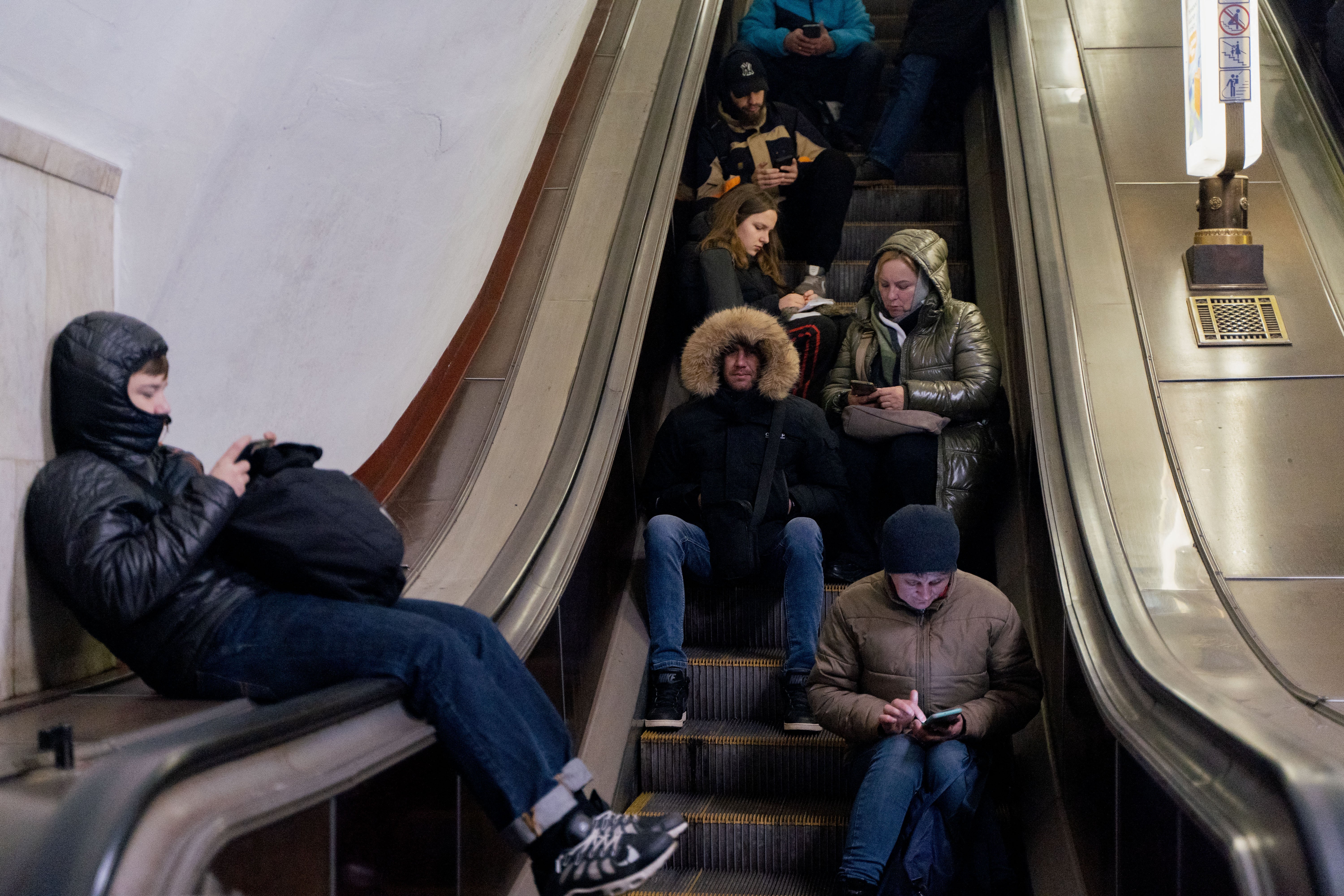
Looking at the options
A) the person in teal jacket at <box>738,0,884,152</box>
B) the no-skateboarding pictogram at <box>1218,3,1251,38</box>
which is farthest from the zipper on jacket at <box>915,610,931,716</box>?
the person in teal jacket at <box>738,0,884,152</box>

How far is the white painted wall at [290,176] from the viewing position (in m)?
2.11

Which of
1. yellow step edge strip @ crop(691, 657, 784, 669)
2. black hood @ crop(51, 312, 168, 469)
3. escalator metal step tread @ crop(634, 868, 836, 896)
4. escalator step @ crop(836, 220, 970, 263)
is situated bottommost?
escalator metal step tread @ crop(634, 868, 836, 896)

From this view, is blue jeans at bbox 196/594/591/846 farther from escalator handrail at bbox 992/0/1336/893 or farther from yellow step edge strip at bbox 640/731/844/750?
yellow step edge strip at bbox 640/731/844/750

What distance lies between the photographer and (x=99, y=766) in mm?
1277

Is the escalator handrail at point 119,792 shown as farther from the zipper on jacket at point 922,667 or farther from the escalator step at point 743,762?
the escalator step at point 743,762

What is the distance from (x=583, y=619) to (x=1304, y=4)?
415cm

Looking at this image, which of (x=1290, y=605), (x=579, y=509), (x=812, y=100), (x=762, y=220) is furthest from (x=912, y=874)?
(x=812, y=100)

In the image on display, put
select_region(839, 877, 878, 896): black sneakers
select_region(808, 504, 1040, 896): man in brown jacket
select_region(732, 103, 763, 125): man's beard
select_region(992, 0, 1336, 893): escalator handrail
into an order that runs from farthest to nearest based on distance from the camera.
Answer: select_region(732, 103, 763, 125): man's beard → select_region(808, 504, 1040, 896): man in brown jacket → select_region(839, 877, 878, 896): black sneakers → select_region(992, 0, 1336, 893): escalator handrail

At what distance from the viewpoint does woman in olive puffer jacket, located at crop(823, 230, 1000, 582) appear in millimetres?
3748

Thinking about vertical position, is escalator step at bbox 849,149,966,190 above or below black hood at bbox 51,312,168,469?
above

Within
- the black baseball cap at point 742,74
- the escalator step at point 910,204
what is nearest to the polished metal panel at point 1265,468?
the escalator step at point 910,204

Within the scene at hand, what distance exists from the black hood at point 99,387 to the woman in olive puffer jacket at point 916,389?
2.33 metres

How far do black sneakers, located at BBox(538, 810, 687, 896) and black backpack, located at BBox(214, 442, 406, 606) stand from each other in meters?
0.54

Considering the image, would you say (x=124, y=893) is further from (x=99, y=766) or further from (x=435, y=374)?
(x=435, y=374)
